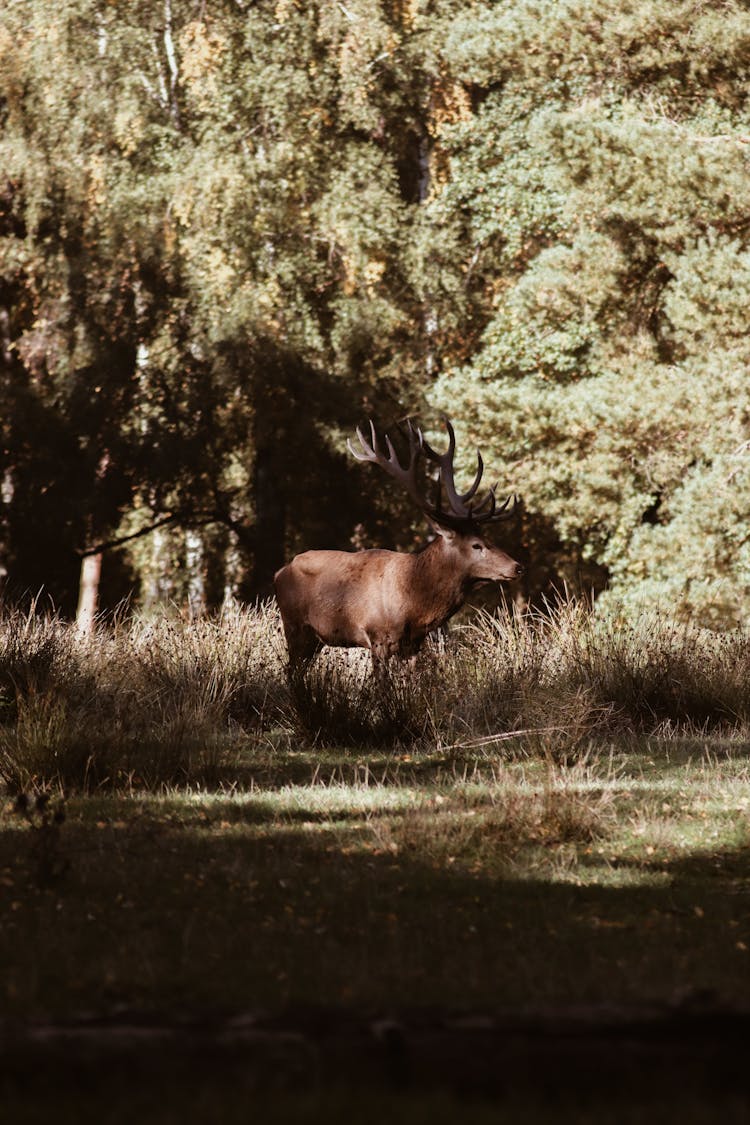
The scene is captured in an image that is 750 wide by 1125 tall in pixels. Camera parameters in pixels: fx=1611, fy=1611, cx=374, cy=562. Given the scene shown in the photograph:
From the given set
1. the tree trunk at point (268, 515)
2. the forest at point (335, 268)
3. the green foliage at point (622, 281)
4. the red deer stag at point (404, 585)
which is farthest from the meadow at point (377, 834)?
the tree trunk at point (268, 515)

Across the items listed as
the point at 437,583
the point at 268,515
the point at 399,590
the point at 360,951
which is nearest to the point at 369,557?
the point at 399,590

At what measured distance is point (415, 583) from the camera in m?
13.1

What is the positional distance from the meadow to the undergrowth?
3 centimetres

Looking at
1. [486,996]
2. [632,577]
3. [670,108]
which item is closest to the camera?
[486,996]

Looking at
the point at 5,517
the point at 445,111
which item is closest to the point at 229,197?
the point at 445,111

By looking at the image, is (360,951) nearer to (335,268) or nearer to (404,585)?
(404,585)

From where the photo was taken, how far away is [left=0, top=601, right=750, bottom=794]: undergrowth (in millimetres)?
9602

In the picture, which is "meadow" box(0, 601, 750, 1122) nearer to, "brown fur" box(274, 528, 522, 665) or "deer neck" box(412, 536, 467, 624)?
"brown fur" box(274, 528, 522, 665)

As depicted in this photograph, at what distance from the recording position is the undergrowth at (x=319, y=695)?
960 cm

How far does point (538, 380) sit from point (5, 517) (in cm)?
942

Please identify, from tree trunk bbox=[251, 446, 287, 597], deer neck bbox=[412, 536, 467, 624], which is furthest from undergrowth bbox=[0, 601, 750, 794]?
tree trunk bbox=[251, 446, 287, 597]

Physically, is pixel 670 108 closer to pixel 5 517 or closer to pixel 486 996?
pixel 5 517

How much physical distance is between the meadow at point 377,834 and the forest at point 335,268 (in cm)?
1036

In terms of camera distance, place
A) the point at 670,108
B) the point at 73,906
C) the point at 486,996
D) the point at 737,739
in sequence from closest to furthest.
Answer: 1. the point at 486,996
2. the point at 73,906
3. the point at 737,739
4. the point at 670,108
